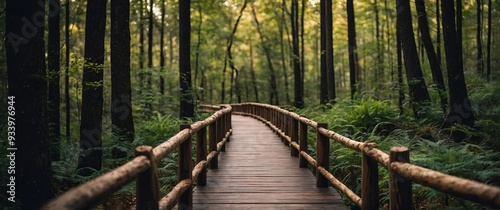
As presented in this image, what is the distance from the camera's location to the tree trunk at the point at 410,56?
11961 millimetres

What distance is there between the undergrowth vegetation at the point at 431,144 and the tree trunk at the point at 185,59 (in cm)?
609

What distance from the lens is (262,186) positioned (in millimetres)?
6527

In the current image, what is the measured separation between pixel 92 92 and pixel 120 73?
5.00ft

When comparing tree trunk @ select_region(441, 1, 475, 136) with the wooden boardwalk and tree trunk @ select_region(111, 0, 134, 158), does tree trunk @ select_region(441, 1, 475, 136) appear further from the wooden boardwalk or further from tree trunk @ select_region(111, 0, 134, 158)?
tree trunk @ select_region(111, 0, 134, 158)

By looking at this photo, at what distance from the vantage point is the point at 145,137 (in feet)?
38.4

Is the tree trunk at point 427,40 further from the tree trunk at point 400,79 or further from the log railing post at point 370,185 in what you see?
the log railing post at point 370,185

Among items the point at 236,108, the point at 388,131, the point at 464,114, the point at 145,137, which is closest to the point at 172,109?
the point at 236,108

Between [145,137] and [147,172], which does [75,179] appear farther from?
[147,172]

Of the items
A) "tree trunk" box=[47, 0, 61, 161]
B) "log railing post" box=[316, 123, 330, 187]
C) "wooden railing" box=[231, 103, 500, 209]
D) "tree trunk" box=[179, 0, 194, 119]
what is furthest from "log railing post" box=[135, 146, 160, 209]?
"tree trunk" box=[179, 0, 194, 119]

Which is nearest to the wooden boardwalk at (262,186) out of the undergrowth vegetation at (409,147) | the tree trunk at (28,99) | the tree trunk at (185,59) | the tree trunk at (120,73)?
the undergrowth vegetation at (409,147)

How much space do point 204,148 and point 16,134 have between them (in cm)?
294

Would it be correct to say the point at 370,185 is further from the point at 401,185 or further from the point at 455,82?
the point at 455,82

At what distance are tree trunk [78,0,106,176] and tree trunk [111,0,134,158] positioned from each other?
3.44ft

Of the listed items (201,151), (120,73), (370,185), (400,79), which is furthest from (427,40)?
(370,185)
